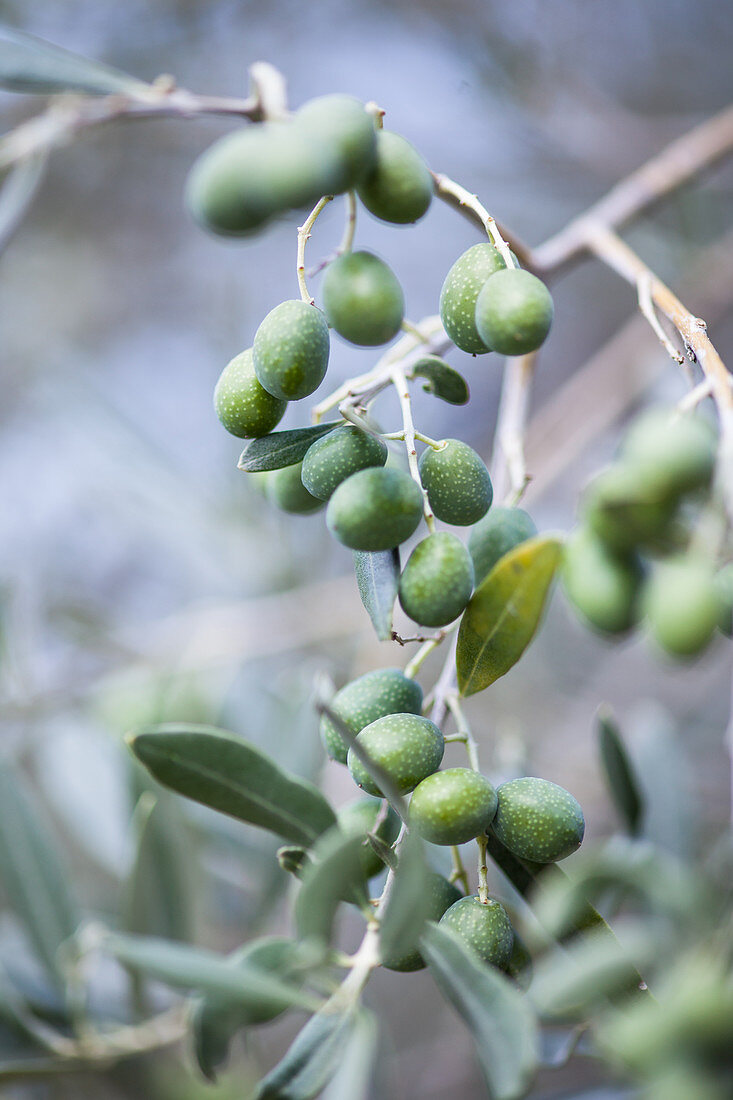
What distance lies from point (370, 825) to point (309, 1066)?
0.16m

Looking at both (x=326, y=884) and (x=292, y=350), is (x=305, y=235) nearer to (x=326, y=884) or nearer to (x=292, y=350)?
(x=292, y=350)

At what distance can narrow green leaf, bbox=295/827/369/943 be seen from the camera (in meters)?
0.47

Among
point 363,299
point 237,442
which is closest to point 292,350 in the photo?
point 363,299

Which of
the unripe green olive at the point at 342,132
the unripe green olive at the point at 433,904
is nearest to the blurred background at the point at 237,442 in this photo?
the unripe green olive at the point at 433,904

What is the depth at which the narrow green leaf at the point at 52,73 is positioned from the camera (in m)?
0.80

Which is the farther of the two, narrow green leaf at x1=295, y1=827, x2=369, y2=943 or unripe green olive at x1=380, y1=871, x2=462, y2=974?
unripe green olive at x1=380, y1=871, x2=462, y2=974

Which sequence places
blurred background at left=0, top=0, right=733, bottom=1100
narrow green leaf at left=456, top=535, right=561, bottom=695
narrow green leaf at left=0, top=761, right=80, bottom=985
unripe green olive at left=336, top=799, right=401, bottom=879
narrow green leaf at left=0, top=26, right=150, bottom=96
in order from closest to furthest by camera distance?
narrow green leaf at left=456, top=535, right=561, bottom=695 → unripe green olive at left=336, top=799, right=401, bottom=879 → narrow green leaf at left=0, top=26, right=150, bottom=96 → narrow green leaf at left=0, top=761, right=80, bottom=985 → blurred background at left=0, top=0, right=733, bottom=1100

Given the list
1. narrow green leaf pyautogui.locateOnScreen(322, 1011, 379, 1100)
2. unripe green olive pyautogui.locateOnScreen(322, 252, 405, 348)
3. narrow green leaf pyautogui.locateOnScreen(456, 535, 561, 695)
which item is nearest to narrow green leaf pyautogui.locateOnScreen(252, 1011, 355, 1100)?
narrow green leaf pyautogui.locateOnScreen(322, 1011, 379, 1100)

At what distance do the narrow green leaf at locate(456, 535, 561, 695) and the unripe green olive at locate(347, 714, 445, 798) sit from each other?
0.06 meters

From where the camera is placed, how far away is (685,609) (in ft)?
1.32

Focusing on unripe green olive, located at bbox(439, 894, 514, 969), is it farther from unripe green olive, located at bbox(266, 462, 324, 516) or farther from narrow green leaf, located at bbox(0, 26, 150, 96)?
narrow green leaf, located at bbox(0, 26, 150, 96)

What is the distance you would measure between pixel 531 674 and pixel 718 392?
1.74 metres

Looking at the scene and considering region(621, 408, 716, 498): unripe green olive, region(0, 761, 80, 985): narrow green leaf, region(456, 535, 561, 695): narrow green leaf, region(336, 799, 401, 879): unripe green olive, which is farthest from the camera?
region(0, 761, 80, 985): narrow green leaf

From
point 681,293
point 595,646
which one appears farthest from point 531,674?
point 681,293
